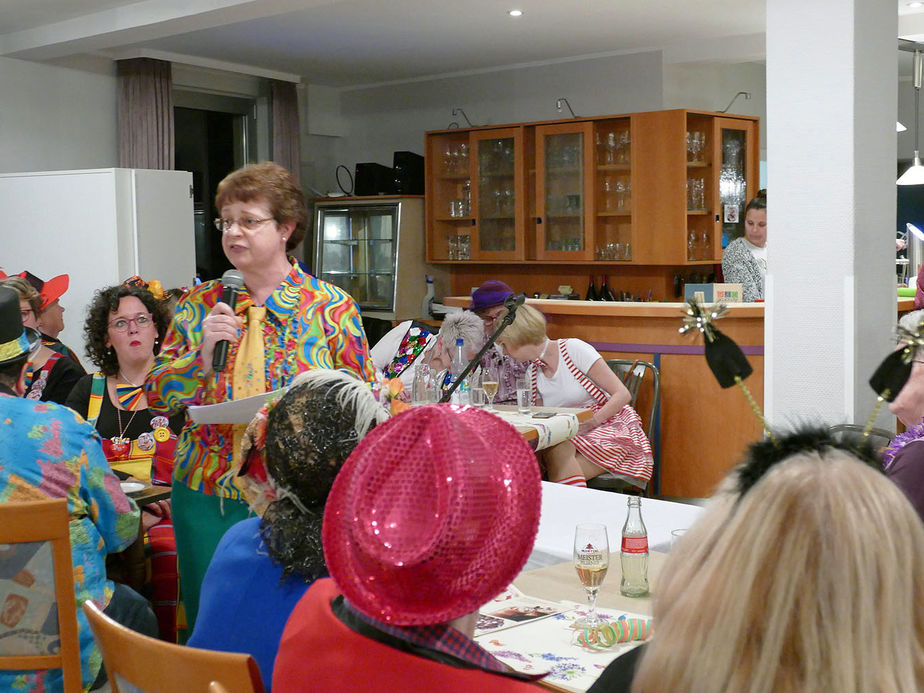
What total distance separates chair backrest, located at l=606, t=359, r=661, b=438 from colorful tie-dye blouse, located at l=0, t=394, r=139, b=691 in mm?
3412

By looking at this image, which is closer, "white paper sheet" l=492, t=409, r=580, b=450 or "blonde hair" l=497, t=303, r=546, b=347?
"white paper sheet" l=492, t=409, r=580, b=450

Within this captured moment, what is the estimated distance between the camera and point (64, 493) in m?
2.23

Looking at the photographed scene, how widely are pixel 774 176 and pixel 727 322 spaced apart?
1.16 metres

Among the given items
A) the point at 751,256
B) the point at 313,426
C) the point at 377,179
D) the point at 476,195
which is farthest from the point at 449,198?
the point at 313,426

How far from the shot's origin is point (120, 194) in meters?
6.03

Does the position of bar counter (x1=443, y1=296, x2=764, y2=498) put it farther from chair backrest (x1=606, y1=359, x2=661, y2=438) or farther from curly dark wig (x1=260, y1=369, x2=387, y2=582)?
curly dark wig (x1=260, y1=369, x2=387, y2=582)

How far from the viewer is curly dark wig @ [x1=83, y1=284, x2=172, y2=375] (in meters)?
3.57

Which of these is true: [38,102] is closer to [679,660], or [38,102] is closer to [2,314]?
[2,314]

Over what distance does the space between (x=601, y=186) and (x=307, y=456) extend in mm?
6833

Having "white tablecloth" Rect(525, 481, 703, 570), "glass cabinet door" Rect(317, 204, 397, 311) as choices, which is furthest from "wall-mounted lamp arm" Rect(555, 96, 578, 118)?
"white tablecloth" Rect(525, 481, 703, 570)

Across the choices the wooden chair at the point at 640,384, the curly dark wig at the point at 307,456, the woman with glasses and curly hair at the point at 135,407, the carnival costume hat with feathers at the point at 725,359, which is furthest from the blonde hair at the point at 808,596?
the wooden chair at the point at 640,384

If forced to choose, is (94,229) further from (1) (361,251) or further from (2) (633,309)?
(1) (361,251)

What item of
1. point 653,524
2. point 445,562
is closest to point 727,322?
point 653,524

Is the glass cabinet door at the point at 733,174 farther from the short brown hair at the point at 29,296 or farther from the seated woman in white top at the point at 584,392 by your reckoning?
the short brown hair at the point at 29,296
